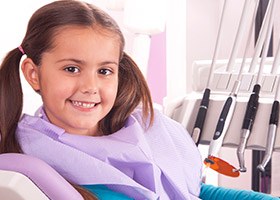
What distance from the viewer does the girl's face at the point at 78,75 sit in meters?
1.07

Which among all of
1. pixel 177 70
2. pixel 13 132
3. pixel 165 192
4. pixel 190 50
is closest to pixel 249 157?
pixel 190 50

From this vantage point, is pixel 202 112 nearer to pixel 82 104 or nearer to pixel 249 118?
pixel 249 118

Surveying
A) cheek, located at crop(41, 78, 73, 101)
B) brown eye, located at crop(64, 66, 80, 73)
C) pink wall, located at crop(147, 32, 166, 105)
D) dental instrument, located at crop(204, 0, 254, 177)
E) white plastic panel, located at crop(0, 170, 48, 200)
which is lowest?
pink wall, located at crop(147, 32, 166, 105)

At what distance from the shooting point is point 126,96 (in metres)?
1.26

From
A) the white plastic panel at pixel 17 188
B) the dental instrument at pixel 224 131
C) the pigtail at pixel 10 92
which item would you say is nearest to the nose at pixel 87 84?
the pigtail at pixel 10 92

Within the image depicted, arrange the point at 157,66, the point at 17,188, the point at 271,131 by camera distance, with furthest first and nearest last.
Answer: the point at 157,66 → the point at 271,131 → the point at 17,188

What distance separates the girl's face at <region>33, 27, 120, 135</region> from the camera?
1069mm

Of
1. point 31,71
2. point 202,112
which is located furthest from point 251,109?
point 31,71

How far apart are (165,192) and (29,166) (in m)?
0.40

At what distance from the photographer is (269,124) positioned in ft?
4.91

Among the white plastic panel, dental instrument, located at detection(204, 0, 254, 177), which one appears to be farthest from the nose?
dental instrument, located at detection(204, 0, 254, 177)

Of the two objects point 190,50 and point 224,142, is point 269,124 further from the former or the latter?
point 190,50

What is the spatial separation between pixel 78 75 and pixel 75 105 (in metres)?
0.06

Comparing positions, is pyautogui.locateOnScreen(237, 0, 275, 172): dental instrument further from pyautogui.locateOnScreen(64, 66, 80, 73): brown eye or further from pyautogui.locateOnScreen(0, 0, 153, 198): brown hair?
pyautogui.locateOnScreen(64, 66, 80, 73): brown eye
